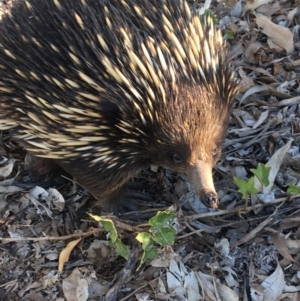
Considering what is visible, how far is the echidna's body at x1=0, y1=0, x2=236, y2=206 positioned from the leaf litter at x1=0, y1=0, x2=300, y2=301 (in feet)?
1.42

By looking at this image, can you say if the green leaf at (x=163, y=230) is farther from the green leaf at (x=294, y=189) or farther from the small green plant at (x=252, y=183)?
the green leaf at (x=294, y=189)

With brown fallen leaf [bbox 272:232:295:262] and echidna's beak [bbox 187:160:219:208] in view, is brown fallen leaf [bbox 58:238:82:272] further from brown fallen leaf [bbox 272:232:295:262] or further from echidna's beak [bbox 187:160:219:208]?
brown fallen leaf [bbox 272:232:295:262]

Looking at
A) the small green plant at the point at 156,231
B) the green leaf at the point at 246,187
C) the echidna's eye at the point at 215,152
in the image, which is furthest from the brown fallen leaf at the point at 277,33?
the small green plant at the point at 156,231

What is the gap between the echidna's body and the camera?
2.15m

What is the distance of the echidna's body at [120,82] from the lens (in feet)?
7.07

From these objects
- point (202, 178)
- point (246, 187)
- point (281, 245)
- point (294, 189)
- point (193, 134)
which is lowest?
point (281, 245)

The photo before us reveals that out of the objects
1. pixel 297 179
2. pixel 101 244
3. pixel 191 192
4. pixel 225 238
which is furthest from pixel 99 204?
pixel 297 179

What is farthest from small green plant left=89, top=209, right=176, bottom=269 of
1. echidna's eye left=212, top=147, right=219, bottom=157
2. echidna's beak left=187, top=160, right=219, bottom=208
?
echidna's eye left=212, top=147, right=219, bottom=157

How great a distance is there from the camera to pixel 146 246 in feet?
7.61

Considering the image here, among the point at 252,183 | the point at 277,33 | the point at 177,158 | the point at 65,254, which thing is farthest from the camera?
the point at 277,33

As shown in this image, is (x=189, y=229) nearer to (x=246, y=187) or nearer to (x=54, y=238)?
(x=246, y=187)

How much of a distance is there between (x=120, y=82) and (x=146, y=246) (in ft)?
2.17

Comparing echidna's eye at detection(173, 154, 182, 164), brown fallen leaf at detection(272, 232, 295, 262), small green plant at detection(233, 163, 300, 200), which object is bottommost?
brown fallen leaf at detection(272, 232, 295, 262)

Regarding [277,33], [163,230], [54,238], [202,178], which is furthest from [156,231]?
[277,33]
